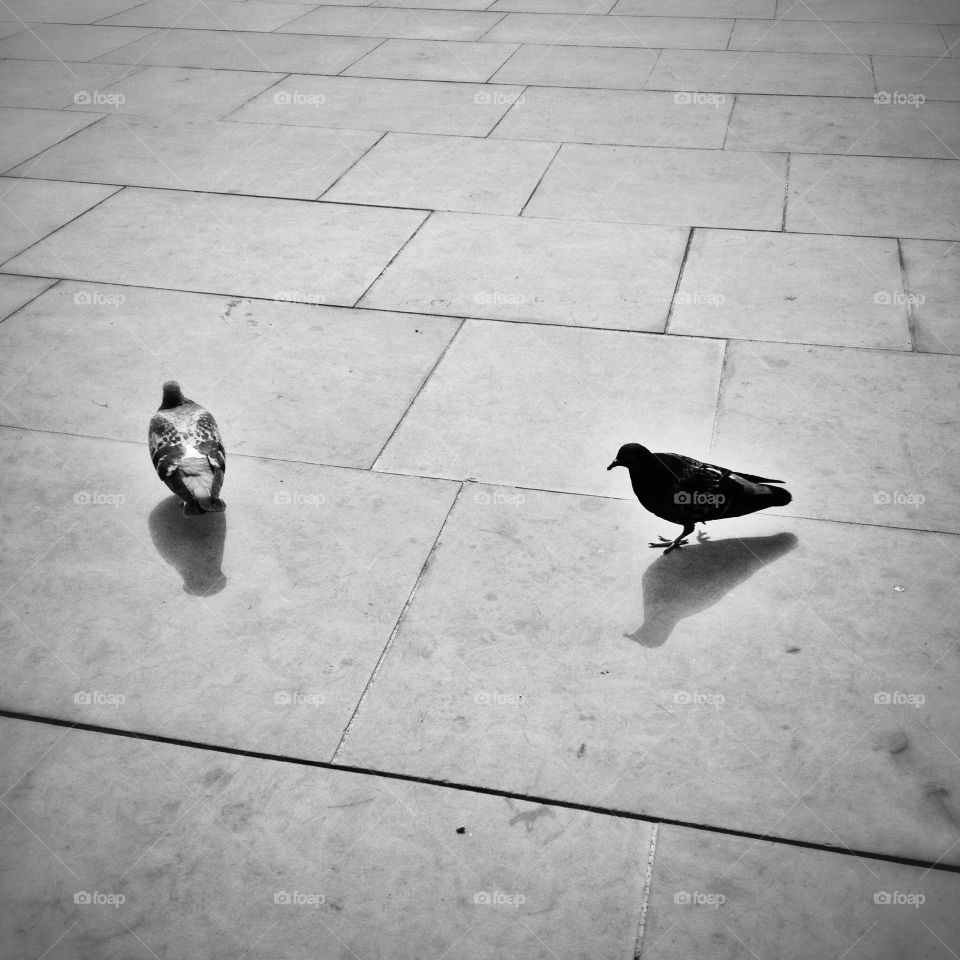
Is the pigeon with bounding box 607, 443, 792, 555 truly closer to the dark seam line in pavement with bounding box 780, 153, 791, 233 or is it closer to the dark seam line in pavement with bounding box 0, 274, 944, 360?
the dark seam line in pavement with bounding box 0, 274, 944, 360

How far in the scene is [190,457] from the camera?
536 centimetres

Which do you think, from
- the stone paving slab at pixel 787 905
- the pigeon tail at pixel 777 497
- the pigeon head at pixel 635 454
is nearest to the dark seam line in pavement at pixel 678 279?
the pigeon tail at pixel 777 497

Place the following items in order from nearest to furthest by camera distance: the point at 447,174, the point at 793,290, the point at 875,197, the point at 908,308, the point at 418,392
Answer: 1. the point at 418,392
2. the point at 908,308
3. the point at 793,290
4. the point at 875,197
5. the point at 447,174

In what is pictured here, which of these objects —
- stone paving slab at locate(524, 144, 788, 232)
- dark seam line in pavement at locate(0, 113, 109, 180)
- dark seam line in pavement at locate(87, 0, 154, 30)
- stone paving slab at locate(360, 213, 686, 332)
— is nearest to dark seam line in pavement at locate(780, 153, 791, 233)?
stone paving slab at locate(524, 144, 788, 232)

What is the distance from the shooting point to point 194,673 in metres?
4.72

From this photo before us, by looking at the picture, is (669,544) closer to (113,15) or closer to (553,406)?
(553,406)

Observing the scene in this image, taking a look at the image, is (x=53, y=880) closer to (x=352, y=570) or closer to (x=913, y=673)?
(x=352, y=570)

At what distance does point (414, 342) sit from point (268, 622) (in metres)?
2.97

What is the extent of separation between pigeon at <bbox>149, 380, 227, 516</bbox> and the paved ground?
0.36 metres

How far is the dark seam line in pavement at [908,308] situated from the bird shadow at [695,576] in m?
2.49

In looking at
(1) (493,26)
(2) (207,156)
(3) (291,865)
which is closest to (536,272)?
(2) (207,156)

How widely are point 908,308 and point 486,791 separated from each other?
17.6 feet

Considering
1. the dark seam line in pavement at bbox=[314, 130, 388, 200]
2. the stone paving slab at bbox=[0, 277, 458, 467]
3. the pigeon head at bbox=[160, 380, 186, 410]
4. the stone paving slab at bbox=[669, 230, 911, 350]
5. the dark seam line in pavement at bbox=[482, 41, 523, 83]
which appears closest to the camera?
the pigeon head at bbox=[160, 380, 186, 410]

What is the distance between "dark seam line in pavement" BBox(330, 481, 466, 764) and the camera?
4402mm
